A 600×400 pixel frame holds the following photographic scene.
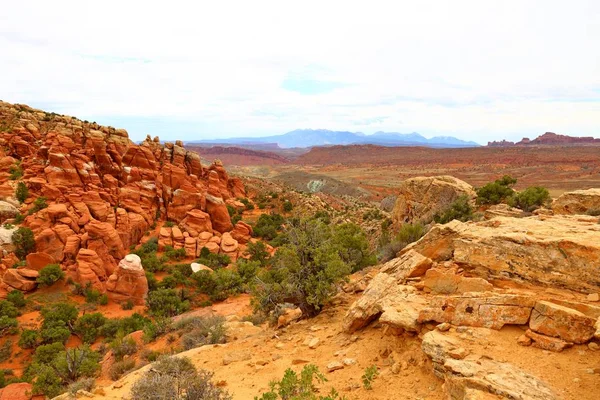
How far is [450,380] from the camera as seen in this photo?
553 centimetres

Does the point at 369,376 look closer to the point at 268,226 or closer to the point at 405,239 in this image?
the point at 405,239

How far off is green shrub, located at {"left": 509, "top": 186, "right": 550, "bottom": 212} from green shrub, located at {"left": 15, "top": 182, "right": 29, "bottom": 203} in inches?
1355

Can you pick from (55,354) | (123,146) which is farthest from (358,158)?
(55,354)

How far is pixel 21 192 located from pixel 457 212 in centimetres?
3138

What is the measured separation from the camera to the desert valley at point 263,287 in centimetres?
627

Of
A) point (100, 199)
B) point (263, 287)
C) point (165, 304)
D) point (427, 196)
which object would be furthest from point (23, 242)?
point (427, 196)

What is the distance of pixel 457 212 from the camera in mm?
20797

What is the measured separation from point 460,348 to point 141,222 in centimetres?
2722

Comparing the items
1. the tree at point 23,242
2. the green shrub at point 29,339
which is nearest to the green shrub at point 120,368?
the green shrub at point 29,339

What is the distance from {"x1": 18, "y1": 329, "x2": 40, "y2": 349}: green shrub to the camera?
16.2 metres

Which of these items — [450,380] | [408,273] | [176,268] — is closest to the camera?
[450,380]

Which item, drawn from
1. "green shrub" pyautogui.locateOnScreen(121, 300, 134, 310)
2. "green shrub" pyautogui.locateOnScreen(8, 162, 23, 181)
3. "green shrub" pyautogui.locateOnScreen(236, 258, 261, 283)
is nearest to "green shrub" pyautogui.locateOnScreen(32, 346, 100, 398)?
"green shrub" pyautogui.locateOnScreen(121, 300, 134, 310)

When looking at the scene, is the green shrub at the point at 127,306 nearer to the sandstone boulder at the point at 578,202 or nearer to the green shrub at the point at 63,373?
the green shrub at the point at 63,373

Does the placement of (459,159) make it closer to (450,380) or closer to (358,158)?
(358,158)
